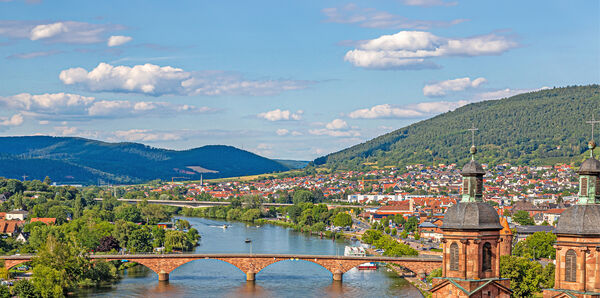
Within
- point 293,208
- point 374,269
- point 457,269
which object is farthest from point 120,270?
point 293,208

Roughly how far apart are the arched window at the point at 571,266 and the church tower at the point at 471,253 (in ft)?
7.47

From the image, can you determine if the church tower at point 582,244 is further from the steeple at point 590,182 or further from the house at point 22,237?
the house at point 22,237

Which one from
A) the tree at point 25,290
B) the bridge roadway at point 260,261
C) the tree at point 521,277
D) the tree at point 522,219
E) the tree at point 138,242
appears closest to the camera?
the tree at point 521,277

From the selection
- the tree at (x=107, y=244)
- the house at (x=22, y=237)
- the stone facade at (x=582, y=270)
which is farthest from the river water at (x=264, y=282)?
the stone facade at (x=582, y=270)

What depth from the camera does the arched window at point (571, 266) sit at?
2931 centimetres

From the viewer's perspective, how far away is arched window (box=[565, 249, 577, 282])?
96.2ft

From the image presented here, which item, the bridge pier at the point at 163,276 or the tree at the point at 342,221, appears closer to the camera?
the bridge pier at the point at 163,276

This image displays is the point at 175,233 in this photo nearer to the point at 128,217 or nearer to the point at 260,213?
the point at 128,217

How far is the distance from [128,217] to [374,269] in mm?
55181

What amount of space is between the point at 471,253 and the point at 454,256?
0.64 meters

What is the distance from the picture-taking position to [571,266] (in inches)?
1159

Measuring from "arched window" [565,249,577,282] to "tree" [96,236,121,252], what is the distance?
65604mm

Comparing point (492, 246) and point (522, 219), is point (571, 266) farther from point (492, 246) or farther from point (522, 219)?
point (522, 219)

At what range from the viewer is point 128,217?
129m
